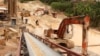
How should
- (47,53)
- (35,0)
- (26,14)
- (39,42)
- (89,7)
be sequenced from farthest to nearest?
1. (35,0)
2. (26,14)
3. (89,7)
4. (39,42)
5. (47,53)

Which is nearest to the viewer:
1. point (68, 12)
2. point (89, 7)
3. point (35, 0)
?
point (89, 7)

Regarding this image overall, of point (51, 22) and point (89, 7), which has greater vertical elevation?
point (89, 7)

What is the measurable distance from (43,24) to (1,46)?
13.2 metres

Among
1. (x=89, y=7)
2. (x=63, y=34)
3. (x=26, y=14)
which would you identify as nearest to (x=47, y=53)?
(x=63, y=34)

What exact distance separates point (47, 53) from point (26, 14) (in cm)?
2127

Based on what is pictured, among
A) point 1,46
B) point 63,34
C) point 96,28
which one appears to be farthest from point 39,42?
point 96,28

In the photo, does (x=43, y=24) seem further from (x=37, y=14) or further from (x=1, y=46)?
(x=1, y=46)

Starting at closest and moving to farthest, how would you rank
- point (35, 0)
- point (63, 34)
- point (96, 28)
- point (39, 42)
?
point (39, 42) < point (63, 34) < point (96, 28) < point (35, 0)

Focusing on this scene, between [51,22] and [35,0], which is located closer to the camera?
[51,22]

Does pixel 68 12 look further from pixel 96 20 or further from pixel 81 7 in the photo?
pixel 96 20

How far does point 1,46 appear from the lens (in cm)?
1617

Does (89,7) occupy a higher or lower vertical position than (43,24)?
higher

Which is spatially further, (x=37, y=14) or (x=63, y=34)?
(x=37, y=14)

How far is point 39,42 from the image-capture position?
567 inches
